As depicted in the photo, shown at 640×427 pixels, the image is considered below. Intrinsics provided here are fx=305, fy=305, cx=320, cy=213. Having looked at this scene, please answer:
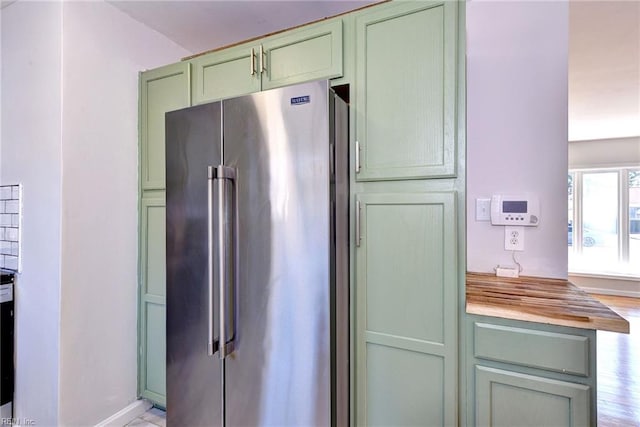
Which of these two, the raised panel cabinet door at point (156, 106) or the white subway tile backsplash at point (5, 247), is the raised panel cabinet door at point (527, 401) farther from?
the white subway tile backsplash at point (5, 247)

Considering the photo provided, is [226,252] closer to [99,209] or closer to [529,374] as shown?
[99,209]

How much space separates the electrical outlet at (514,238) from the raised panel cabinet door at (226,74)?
61.7 inches

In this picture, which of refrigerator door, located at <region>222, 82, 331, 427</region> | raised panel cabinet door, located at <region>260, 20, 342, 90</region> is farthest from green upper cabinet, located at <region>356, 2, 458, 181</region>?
refrigerator door, located at <region>222, 82, 331, 427</region>

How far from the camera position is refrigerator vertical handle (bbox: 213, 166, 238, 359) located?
1.24m

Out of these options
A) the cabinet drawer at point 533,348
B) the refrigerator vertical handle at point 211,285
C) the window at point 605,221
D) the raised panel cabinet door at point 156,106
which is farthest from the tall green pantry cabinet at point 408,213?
the window at point 605,221

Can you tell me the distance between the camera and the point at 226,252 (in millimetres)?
1244

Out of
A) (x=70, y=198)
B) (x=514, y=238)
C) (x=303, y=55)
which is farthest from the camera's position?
(x=514, y=238)

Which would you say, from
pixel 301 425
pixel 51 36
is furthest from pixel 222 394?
pixel 51 36

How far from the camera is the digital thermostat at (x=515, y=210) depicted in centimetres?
163

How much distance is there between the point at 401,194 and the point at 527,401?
876 mm

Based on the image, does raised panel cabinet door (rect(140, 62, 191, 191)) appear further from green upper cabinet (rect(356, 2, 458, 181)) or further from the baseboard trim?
the baseboard trim

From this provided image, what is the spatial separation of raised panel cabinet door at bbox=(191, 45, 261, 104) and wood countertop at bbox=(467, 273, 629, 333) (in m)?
1.45

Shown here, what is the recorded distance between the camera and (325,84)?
1.14 m

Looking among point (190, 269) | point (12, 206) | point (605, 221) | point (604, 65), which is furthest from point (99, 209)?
point (605, 221)
